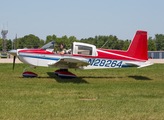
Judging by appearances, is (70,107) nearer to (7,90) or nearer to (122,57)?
(7,90)

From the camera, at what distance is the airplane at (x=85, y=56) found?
11630mm

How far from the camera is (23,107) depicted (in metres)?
5.81

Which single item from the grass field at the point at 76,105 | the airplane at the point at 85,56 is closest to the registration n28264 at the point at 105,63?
the airplane at the point at 85,56

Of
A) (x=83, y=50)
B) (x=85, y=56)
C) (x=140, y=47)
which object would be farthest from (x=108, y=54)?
(x=140, y=47)

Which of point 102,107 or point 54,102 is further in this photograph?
point 54,102

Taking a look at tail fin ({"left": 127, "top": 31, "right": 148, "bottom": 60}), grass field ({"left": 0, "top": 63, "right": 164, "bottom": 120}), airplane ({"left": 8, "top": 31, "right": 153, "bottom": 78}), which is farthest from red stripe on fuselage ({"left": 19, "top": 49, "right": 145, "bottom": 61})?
grass field ({"left": 0, "top": 63, "right": 164, "bottom": 120})

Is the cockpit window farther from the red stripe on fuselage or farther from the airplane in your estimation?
the red stripe on fuselage

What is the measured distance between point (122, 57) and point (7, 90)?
710 cm

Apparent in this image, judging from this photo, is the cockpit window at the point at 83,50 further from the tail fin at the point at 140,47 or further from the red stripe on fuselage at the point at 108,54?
the tail fin at the point at 140,47

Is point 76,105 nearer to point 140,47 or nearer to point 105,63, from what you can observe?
point 105,63

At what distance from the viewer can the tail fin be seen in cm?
1281

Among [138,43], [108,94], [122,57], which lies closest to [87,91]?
[108,94]

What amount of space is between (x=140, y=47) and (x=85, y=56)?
3.62m

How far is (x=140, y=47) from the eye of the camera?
12.9 m
